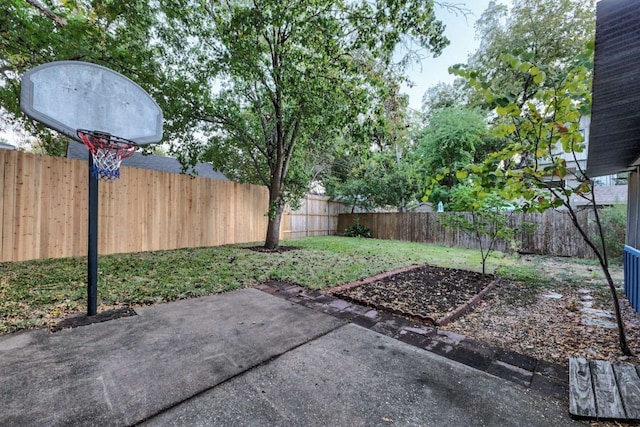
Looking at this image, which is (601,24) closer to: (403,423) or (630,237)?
(403,423)

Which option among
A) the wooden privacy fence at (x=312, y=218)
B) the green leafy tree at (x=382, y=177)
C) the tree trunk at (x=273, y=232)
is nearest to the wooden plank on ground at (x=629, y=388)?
the tree trunk at (x=273, y=232)

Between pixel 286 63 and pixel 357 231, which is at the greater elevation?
pixel 286 63

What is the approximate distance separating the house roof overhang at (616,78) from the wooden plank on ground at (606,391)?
1.76 metres

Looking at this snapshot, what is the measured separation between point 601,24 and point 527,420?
2.03 metres

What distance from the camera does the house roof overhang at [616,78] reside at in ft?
4.08

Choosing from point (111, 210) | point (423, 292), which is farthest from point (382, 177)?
point (111, 210)

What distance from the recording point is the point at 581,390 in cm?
168

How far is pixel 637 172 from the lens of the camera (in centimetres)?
340

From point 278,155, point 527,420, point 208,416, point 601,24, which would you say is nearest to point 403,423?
point 527,420

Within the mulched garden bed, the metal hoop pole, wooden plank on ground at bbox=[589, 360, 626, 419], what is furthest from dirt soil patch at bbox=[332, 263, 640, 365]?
the metal hoop pole

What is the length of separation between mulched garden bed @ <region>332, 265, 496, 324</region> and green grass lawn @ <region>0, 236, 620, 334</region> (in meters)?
0.46

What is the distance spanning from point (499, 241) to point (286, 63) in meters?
8.23

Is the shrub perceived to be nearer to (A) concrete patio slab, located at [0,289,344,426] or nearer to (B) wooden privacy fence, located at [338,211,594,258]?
(B) wooden privacy fence, located at [338,211,594,258]

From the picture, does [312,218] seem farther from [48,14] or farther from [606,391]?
[606,391]
